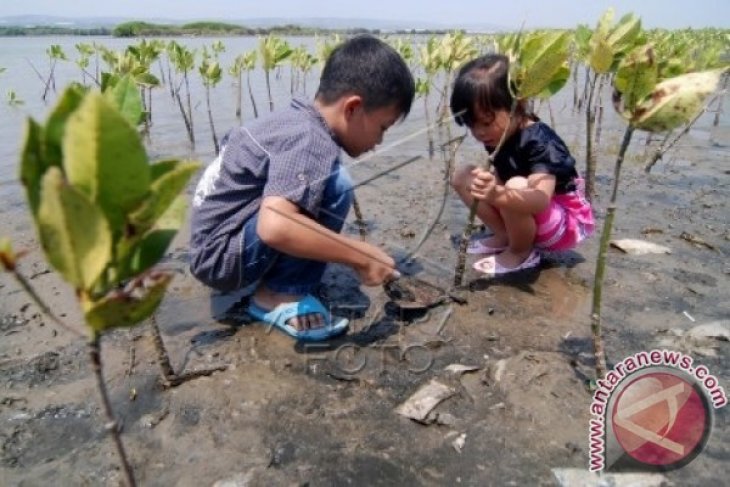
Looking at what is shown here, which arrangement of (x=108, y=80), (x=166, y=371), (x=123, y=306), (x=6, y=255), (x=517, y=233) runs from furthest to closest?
(x=517, y=233) < (x=166, y=371) < (x=108, y=80) < (x=123, y=306) < (x=6, y=255)

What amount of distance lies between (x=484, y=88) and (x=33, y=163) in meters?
2.33

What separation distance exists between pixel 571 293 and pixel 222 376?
191 centimetres

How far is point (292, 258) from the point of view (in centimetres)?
262

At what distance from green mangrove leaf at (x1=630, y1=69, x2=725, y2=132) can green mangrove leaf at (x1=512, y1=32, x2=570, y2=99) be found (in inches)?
23.9

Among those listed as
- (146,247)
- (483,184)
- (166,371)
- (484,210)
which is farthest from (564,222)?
(146,247)

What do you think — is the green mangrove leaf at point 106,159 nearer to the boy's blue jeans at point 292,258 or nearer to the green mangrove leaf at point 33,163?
the green mangrove leaf at point 33,163

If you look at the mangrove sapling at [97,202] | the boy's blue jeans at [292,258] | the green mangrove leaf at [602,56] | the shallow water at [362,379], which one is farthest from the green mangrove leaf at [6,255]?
the green mangrove leaf at [602,56]

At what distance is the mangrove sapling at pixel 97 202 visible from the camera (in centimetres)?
87

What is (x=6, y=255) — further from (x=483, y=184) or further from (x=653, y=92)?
(x=483, y=184)


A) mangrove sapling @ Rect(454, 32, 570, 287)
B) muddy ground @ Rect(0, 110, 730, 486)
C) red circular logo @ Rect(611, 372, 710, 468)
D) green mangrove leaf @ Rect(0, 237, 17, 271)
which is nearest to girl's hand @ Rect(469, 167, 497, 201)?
mangrove sapling @ Rect(454, 32, 570, 287)

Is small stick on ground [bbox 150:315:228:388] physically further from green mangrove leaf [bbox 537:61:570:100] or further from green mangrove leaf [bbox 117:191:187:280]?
green mangrove leaf [bbox 537:61:570:100]

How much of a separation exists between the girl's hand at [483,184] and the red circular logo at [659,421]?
121 centimetres

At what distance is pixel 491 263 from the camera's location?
10.9 feet

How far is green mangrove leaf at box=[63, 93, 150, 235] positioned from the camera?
86 cm
